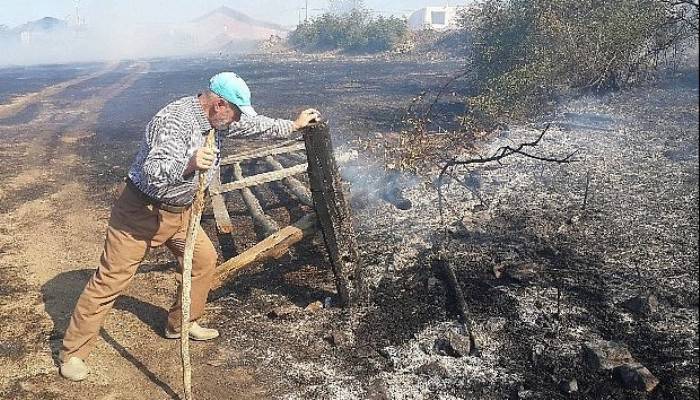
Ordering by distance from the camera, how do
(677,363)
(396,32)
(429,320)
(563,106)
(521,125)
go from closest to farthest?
(677,363) → (429,320) → (521,125) → (563,106) → (396,32)

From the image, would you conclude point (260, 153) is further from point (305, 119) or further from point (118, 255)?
point (118, 255)

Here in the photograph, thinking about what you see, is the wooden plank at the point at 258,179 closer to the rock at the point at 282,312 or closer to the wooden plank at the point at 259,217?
the wooden plank at the point at 259,217

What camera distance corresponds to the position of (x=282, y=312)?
411 centimetres

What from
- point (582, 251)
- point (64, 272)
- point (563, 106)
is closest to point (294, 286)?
point (64, 272)

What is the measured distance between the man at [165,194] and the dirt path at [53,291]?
0.71 ft

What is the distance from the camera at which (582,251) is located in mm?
4691

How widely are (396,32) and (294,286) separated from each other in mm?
34276

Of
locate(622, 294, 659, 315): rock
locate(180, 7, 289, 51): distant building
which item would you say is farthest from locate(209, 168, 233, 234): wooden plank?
locate(180, 7, 289, 51): distant building

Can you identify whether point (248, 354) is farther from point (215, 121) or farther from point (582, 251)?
point (582, 251)

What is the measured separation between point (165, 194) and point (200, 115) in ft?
1.68

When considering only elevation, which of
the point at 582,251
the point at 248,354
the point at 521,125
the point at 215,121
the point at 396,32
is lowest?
the point at 248,354

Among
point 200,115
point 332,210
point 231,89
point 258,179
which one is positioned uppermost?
point 231,89

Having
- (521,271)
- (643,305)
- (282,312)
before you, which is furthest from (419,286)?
(643,305)

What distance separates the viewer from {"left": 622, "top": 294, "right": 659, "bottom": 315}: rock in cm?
370
